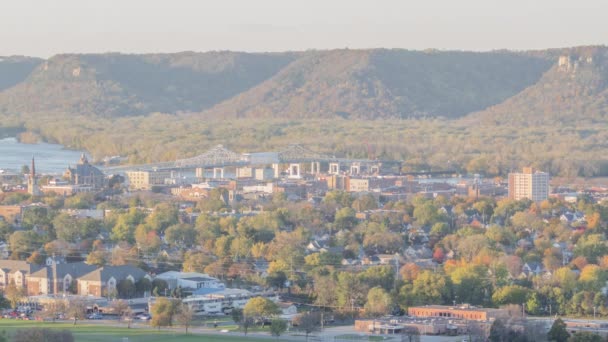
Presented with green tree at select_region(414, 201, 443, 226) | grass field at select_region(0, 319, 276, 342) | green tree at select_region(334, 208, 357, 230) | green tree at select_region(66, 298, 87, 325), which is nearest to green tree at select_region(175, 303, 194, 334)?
grass field at select_region(0, 319, 276, 342)

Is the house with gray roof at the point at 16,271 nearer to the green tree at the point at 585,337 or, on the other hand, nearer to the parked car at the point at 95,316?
the parked car at the point at 95,316

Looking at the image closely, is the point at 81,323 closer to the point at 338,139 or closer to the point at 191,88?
the point at 338,139

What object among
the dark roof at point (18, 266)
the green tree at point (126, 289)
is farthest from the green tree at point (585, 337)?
the dark roof at point (18, 266)

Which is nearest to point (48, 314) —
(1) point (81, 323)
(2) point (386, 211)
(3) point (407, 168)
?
(1) point (81, 323)

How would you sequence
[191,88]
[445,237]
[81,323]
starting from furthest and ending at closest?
[191,88] < [445,237] < [81,323]

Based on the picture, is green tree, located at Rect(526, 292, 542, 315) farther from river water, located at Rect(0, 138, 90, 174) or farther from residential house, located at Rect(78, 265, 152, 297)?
river water, located at Rect(0, 138, 90, 174)
